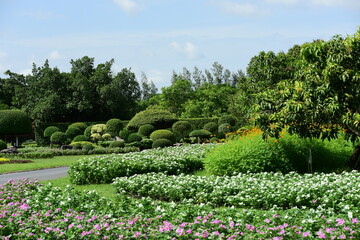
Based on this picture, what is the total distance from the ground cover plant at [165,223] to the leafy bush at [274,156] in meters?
5.09

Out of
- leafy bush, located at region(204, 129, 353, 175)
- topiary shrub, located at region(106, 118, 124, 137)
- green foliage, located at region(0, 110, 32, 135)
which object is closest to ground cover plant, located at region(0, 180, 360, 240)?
leafy bush, located at region(204, 129, 353, 175)

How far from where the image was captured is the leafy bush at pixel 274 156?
11.9m

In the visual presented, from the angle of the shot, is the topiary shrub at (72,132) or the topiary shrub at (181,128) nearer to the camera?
the topiary shrub at (181,128)

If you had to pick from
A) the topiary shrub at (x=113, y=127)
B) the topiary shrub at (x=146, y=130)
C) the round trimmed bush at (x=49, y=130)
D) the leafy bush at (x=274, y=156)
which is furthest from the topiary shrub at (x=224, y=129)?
the leafy bush at (x=274, y=156)

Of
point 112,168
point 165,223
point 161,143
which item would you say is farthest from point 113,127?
point 165,223

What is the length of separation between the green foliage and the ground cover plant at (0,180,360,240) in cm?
2662

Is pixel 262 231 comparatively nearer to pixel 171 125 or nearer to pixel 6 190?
pixel 6 190

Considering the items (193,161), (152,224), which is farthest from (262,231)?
(193,161)

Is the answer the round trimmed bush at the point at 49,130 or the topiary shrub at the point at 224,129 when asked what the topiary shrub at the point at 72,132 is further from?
the topiary shrub at the point at 224,129

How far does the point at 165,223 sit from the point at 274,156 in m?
7.16

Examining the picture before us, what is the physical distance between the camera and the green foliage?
3167 cm

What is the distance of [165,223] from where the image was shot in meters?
5.66

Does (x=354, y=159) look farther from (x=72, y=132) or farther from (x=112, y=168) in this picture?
(x=72, y=132)

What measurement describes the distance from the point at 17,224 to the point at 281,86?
823 cm
